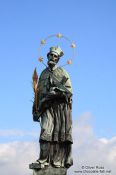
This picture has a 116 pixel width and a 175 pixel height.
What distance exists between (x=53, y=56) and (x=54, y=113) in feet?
6.04

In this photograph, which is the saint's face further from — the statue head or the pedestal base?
the pedestal base

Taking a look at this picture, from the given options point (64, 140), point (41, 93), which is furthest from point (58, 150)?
point (41, 93)

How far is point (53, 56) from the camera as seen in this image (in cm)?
2223

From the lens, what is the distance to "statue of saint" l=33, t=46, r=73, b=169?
2148 cm

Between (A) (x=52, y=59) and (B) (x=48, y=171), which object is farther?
(A) (x=52, y=59)

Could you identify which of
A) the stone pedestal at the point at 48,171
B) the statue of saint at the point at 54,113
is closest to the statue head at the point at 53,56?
the statue of saint at the point at 54,113

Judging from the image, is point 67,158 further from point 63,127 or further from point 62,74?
point 62,74

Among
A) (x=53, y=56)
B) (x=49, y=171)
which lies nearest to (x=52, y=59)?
(x=53, y=56)

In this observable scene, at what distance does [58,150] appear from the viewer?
21.6 m

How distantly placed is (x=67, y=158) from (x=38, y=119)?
1.57 m

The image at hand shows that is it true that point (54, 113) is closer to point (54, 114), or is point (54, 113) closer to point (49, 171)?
point (54, 114)

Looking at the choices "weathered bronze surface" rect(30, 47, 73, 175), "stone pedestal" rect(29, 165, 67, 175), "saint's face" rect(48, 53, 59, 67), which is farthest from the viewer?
"saint's face" rect(48, 53, 59, 67)

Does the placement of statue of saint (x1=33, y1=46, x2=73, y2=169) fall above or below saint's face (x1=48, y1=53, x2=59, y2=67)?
below

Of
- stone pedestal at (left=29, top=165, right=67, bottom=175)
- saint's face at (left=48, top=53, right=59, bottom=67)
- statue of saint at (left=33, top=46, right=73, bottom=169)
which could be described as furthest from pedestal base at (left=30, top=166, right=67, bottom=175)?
saint's face at (left=48, top=53, right=59, bottom=67)
